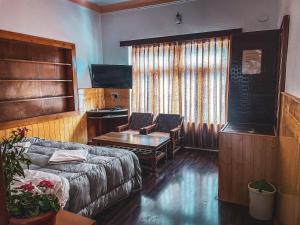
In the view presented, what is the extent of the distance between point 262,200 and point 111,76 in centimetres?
391

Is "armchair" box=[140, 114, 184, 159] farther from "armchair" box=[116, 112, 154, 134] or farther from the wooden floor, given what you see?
the wooden floor

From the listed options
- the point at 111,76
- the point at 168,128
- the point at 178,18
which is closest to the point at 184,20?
the point at 178,18

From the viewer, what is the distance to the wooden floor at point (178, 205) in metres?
2.51

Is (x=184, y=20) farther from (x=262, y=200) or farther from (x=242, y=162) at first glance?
(x=262, y=200)

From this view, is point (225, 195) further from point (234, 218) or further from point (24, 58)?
point (24, 58)

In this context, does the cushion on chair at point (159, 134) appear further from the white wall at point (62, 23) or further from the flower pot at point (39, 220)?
the flower pot at point (39, 220)

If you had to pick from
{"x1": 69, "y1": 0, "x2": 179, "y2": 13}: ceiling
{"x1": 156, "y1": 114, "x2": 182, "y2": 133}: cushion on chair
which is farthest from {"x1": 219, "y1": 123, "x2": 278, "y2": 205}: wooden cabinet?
{"x1": 69, "y1": 0, "x2": 179, "y2": 13}: ceiling

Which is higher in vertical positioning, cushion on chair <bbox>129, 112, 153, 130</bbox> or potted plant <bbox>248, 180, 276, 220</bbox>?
cushion on chair <bbox>129, 112, 153, 130</bbox>

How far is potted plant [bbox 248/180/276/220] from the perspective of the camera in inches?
96.5

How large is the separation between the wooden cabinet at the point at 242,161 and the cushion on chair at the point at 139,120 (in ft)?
7.80

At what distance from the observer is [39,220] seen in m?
1.00

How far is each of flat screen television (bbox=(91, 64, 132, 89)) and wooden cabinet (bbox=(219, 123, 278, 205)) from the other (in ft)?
9.75

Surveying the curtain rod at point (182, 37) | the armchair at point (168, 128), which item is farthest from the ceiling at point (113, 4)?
the armchair at point (168, 128)

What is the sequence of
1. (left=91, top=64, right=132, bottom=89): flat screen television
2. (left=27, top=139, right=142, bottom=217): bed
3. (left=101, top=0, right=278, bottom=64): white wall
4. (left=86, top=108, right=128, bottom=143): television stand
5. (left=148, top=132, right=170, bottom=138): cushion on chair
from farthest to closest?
(left=91, top=64, right=132, bottom=89): flat screen television, (left=86, top=108, right=128, bottom=143): television stand, (left=148, top=132, right=170, bottom=138): cushion on chair, (left=101, top=0, right=278, bottom=64): white wall, (left=27, top=139, right=142, bottom=217): bed
